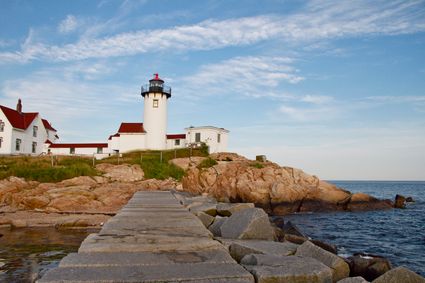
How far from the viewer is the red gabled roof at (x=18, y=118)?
38969 millimetres

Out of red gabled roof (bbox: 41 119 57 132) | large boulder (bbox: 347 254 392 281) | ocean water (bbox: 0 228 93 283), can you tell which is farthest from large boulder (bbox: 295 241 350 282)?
red gabled roof (bbox: 41 119 57 132)

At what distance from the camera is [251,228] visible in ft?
24.9

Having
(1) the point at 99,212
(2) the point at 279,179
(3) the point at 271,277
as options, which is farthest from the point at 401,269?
(2) the point at 279,179

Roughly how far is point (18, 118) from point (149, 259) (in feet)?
137

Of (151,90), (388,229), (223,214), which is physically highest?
(151,90)

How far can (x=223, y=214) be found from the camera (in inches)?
492

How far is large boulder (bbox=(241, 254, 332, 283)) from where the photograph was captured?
4.49 meters

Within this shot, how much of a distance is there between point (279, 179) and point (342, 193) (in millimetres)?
7144

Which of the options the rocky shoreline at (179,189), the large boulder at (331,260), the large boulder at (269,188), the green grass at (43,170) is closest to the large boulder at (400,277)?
the large boulder at (331,260)

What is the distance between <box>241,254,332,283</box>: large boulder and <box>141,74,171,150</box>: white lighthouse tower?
3773cm

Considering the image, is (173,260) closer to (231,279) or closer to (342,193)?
(231,279)

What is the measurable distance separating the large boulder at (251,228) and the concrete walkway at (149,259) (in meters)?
0.71

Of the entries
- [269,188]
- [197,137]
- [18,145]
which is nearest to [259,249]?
Answer: [269,188]

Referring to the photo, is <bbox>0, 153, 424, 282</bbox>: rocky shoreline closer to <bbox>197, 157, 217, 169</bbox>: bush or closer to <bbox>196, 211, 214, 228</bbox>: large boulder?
<bbox>196, 211, 214, 228</bbox>: large boulder
